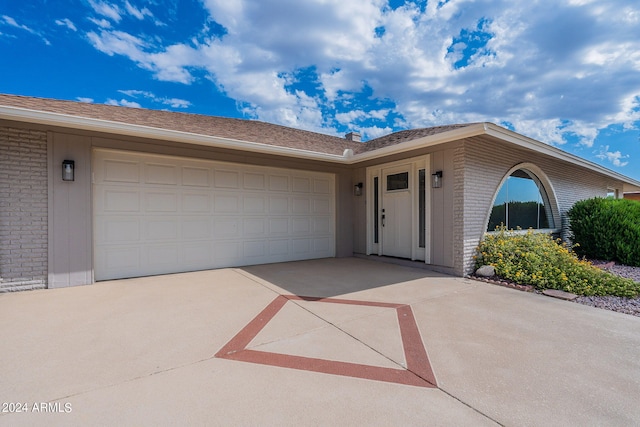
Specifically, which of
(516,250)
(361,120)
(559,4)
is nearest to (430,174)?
(516,250)

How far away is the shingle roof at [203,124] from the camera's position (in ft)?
15.9

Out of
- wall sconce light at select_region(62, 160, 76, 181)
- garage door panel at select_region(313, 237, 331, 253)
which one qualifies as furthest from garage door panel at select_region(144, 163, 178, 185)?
garage door panel at select_region(313, 237, 331, 253)

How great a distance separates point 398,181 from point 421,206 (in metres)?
0.95

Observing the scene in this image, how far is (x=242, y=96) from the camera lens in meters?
10.3

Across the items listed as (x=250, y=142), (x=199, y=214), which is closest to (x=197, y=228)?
(x=199, y=214)

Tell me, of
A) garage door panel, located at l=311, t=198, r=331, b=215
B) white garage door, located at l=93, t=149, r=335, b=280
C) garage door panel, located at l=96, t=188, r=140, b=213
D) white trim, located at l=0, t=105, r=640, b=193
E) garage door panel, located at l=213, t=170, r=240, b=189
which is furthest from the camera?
garage door panel, located at l=311, t=198, r=331, b=215

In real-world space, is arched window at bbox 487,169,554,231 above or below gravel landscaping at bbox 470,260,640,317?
above

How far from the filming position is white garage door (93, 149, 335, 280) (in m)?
5.32

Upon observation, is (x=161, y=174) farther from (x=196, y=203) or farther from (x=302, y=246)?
(x=302, y=246)

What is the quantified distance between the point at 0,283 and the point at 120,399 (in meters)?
4.46

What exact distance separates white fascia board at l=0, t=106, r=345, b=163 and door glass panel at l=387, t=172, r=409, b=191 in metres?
2.25

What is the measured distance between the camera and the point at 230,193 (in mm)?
6570

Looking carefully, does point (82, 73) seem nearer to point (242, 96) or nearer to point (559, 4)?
point (242, 96)

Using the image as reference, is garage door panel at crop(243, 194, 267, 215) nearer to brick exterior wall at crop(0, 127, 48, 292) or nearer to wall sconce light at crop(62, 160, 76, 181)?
wall sconce light at crop(62, 160, 76, 181)
